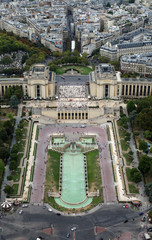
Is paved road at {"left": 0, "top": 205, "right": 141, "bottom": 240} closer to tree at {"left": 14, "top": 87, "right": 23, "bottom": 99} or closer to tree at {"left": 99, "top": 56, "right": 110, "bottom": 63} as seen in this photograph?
tree at {"left": 14, "top": 87, "right": 23, "bottom": 99}

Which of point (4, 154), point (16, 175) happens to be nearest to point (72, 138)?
point (4, 154)

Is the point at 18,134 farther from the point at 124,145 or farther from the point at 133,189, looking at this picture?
the point at 133,189

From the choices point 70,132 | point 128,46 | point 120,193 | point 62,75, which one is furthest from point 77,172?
point 128,46

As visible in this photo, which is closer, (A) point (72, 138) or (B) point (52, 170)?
(B) point (52, 170)

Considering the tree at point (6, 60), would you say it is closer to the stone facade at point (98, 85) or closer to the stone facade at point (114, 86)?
the stone facade at point (98, 85)

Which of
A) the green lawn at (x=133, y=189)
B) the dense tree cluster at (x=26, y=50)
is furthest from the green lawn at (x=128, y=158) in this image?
the dense tree cluster at (x=26, y=50)

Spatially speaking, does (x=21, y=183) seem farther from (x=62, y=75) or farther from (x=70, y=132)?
(x=62, y=75)

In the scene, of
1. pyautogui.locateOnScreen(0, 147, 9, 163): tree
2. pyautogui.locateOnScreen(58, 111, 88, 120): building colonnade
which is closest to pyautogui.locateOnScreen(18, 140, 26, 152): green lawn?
pyautogui.locateOnScreen(0, 147, 9, 163): tree
